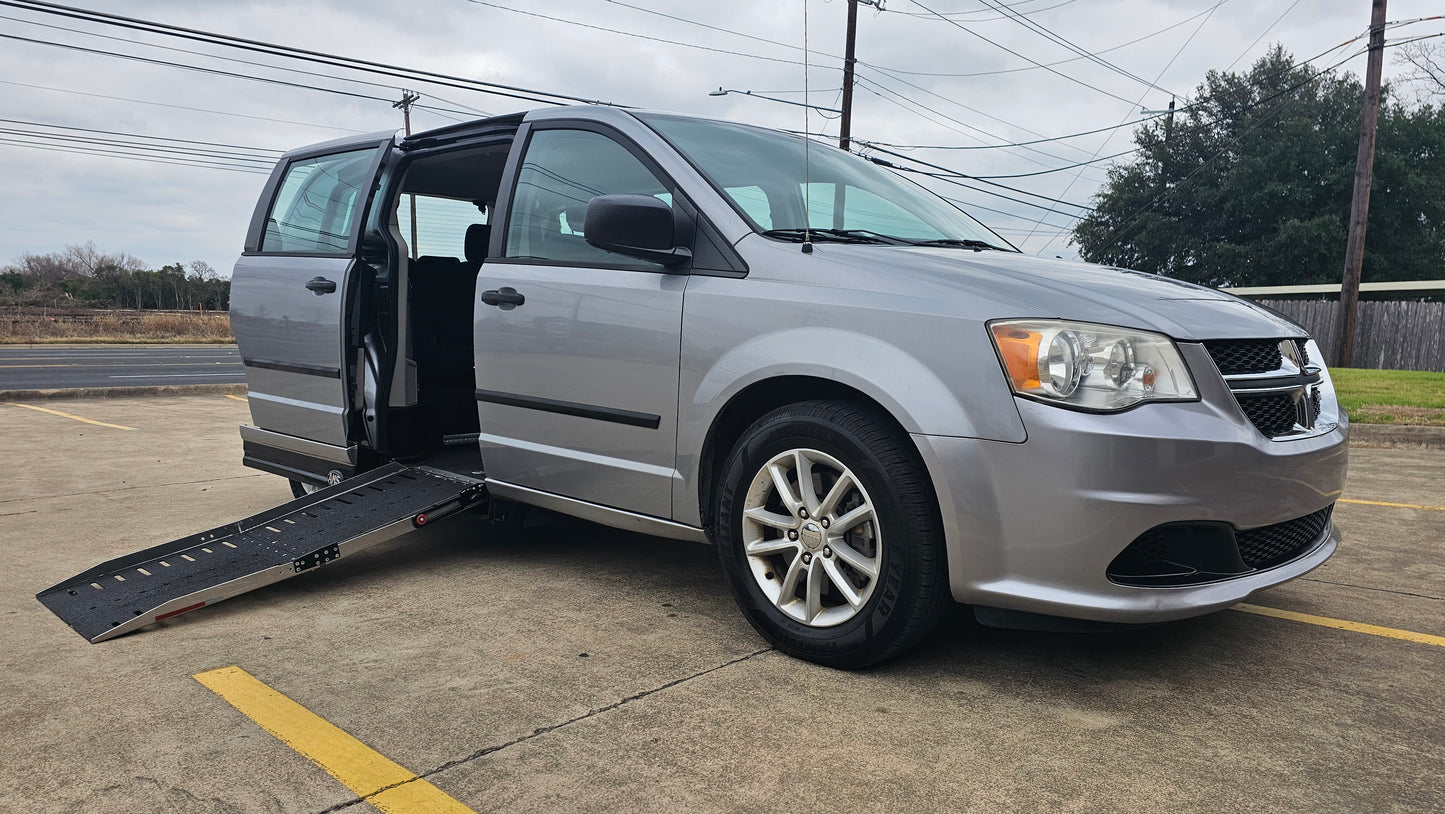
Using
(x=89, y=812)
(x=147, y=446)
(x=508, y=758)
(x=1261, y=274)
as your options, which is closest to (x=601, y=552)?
(x=508, y=758)

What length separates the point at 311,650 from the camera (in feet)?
10.2

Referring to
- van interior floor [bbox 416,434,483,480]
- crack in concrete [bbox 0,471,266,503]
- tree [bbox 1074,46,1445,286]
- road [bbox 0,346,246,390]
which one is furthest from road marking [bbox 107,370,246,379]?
tree [bbox 1074,46,1445,286]

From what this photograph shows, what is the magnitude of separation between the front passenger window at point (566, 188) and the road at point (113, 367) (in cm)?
1233

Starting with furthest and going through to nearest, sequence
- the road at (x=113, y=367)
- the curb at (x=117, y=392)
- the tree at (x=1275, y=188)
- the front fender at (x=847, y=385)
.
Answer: the tree at (x=1275, y=188) → the road at (x=113, y=367) → the curb at (x=117, y=392) → the front fender at (x=847, y=385)

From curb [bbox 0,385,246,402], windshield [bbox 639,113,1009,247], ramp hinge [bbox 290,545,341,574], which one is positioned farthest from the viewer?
curb [bbox 0,385,246,402]

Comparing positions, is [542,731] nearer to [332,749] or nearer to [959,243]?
[332,749]

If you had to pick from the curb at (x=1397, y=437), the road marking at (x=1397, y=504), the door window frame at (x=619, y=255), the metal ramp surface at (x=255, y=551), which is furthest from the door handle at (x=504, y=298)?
the curb at (x=1397, y=437)

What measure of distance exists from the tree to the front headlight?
38903 millimetres

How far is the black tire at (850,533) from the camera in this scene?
2.68 meters

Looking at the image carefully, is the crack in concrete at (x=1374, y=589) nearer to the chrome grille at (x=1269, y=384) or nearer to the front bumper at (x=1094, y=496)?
the chrome grille at (x=1269, y=384)

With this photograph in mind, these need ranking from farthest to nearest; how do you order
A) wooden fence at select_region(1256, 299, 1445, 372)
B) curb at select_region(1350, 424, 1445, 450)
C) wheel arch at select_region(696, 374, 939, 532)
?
1. wooden fence at select_region(1256, 299, 1445, 372)
2. curb at select_region(1350, 424, 1445, 450)
3. wheel arch at select_region(696, 374, 939, 532)

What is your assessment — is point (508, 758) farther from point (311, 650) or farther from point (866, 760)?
point (311, 650)

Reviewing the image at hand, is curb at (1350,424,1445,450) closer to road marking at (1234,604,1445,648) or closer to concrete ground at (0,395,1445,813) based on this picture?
concrete ground at (0,395,1445,813)

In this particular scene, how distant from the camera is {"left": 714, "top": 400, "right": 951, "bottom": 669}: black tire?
8.79 feet
